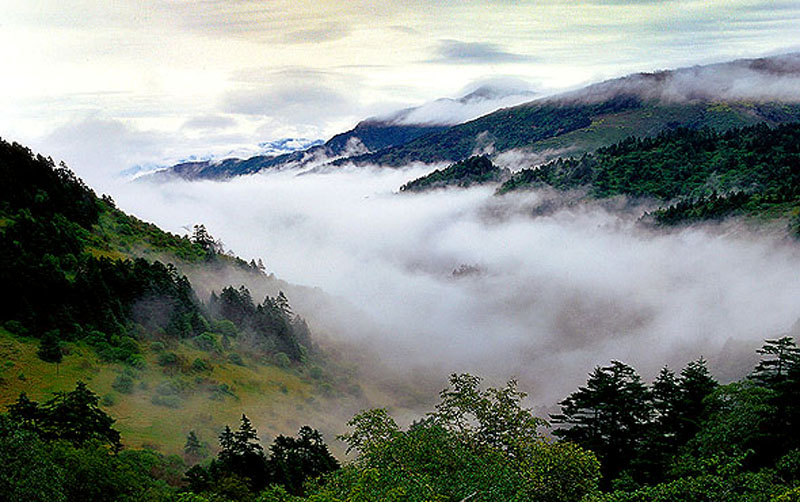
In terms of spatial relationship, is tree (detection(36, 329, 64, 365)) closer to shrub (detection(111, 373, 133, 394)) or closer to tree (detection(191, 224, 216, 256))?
shrub (detection(111, 373, 133, 394))

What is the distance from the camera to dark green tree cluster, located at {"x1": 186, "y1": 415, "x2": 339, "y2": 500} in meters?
34.2

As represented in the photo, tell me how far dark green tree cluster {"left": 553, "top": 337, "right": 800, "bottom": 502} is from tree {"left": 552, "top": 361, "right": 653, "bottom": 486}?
2.5 inches

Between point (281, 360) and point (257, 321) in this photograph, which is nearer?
point (281, 360)

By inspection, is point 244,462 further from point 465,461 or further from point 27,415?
point 465,461

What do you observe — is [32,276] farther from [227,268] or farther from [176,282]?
[227,268]

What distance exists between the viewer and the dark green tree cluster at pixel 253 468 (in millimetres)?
34250

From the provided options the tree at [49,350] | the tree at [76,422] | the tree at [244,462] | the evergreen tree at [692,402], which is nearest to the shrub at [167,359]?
the tree at [49,350]

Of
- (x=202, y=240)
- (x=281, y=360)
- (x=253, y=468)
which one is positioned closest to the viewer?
(x=253, y=468)

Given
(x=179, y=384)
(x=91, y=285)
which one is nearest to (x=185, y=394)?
(x=179, y=384)

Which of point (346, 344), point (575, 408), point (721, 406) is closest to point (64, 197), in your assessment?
point (346, 344)

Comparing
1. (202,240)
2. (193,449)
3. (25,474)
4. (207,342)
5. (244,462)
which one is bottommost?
(193,449)

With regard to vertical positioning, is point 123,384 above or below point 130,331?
below

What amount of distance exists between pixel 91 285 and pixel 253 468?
34.8 metres

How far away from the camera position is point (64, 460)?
23.8 m
